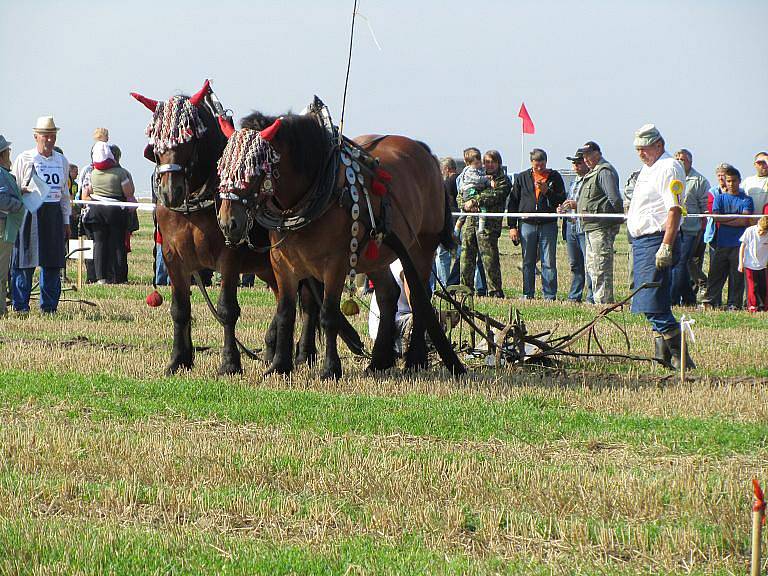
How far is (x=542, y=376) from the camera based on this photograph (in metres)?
9.68

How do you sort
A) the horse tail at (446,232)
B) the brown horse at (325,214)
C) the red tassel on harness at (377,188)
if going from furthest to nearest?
the horse tail at (446,232) → the red tassel on harness at (377,188) → the brown horse at (325,214)

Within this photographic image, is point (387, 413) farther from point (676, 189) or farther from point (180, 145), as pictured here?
point (676, 189)

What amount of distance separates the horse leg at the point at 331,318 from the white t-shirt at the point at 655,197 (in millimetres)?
Answer: 2489

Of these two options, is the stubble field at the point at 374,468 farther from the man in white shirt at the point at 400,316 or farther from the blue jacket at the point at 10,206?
the blue jacket at the point at 10,206

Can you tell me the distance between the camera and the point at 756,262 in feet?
50.6

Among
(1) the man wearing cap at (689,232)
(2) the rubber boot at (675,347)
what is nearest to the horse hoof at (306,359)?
(2) the rubber boot at (675,347)

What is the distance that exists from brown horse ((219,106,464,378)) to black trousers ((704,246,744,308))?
23.5 feet

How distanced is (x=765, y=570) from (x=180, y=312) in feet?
18.9

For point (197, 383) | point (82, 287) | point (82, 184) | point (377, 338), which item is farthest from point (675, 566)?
point (82, 184)

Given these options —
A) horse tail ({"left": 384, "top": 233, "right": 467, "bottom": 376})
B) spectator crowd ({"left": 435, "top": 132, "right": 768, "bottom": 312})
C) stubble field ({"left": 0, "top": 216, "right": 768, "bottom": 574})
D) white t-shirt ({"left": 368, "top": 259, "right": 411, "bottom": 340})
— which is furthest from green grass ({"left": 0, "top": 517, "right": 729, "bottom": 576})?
spectator crowd ({"left": 435, "top": 132, "right": 768, "bottom": 312})

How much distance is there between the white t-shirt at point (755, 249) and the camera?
15372 millimetres

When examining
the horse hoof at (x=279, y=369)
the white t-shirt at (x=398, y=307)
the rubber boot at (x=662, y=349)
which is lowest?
the horse hoof at (x=279, y=369)

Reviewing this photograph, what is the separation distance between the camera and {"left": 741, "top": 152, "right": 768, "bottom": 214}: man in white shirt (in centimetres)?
1620

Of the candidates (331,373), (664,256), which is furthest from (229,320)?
→ (664,256)
